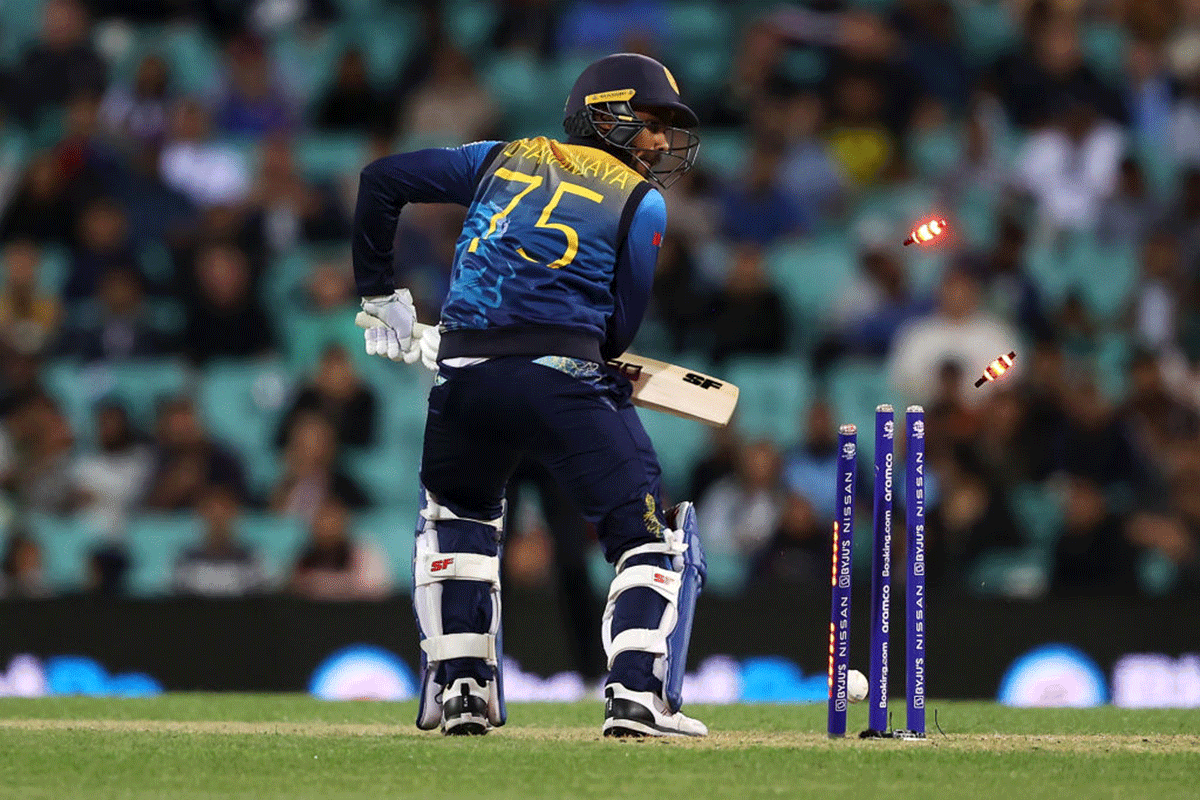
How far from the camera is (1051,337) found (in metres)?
10.6

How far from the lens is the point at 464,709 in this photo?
5434 millimetres

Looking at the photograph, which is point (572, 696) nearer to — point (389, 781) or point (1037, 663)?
point (1037, 663)

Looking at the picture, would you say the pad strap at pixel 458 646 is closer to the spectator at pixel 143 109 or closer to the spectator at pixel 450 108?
the spectator at pixel 450 108

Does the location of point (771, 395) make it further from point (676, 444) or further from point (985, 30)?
point (985, 30)

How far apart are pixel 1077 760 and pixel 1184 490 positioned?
209 inches

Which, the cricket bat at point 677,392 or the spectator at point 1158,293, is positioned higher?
the spectator at point 1158,293

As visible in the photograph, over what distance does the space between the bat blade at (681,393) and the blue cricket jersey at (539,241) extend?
25 centimetres

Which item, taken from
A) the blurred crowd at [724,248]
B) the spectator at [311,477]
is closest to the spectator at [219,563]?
the blurred crowd at [724,248]

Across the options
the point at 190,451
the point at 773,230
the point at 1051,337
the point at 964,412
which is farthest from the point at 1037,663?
the point at 190,451

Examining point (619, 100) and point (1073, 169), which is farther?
point (1073, 169)

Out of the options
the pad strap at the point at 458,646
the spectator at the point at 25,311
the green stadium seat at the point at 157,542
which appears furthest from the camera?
the spectator at the point at 25,311

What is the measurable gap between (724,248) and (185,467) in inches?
127

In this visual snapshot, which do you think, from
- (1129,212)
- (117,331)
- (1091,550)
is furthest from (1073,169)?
(117,331)

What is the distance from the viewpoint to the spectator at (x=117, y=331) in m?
11.2
